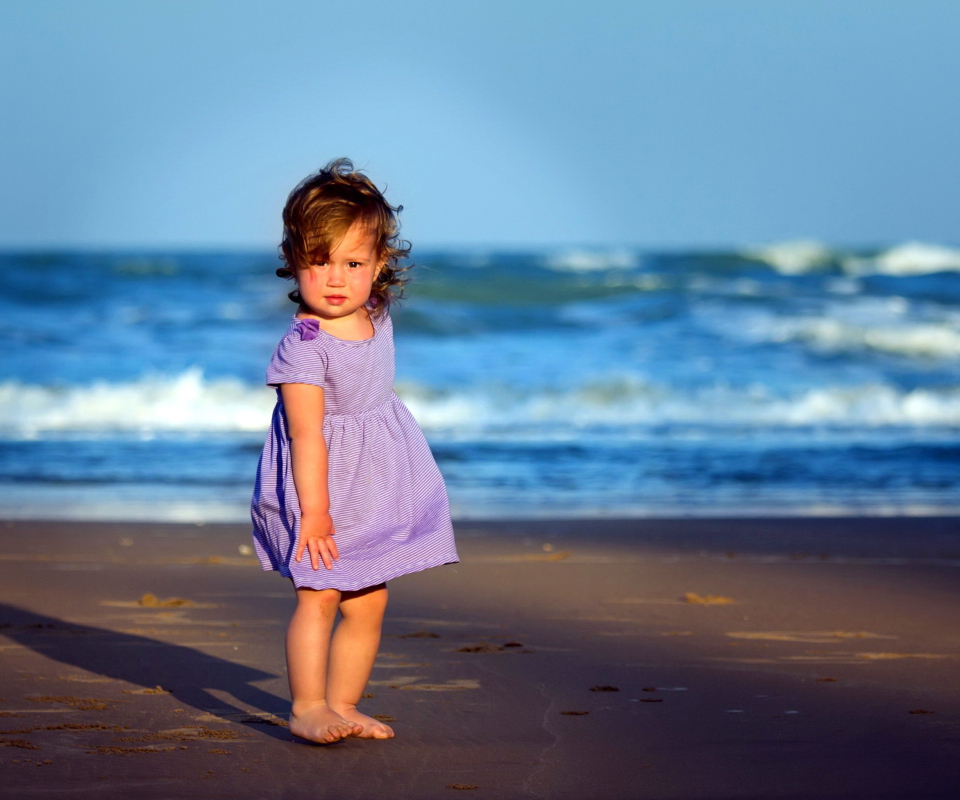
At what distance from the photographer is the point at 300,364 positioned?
260 centimetres

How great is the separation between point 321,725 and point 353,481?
0.51m

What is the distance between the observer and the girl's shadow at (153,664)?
9.88 ft

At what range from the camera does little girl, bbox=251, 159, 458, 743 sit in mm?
2602

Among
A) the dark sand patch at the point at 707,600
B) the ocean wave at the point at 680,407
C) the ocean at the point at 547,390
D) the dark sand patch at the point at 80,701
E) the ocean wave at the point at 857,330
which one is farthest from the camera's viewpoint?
the ocean wave at the point at 857,330

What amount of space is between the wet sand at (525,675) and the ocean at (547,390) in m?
1.57

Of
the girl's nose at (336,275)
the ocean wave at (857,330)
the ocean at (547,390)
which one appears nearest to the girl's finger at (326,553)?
the girl's nose at (336,275)

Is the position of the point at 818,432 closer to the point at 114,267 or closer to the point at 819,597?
the point at 819,597

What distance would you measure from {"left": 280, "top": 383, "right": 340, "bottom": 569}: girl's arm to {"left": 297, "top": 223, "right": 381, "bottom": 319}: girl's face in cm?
20

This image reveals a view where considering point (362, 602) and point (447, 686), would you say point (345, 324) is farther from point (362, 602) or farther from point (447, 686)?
point (447, 686)

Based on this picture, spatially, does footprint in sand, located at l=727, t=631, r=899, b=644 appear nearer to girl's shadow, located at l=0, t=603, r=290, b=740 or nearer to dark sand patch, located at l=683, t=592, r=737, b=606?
dark sand patch, located at l=683, t=592, r=737, b=606

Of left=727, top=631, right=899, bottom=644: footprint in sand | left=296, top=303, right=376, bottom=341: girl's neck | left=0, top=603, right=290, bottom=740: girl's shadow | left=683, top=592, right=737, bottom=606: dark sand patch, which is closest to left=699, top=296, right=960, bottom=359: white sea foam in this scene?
left=683, top=592, right=737, bottom=606: dark sand patch

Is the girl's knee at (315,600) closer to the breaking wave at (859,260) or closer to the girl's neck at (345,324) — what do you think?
the girl's neck at (345,324)

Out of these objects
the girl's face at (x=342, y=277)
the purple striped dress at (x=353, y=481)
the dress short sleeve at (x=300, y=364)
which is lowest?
the purple striped dress at (x=353, y=481)

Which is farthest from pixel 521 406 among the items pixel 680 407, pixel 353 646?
pixel 353 646
